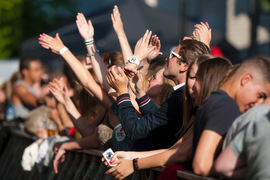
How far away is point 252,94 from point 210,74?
36cm

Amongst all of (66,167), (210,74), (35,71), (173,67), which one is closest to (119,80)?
(173,67)

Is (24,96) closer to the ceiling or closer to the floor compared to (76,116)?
closer to the ceiling

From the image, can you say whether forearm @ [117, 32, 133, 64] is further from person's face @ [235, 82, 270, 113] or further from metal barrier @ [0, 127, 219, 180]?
person's face @ [235, 82, 270, 113]

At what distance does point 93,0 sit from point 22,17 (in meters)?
30.2

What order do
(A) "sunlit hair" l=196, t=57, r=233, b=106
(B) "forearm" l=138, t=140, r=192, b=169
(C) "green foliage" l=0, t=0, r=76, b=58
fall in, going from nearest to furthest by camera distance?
(A) "sunlit hair" l=196, t=57, r=233, b=106 → (B) "forearm" l=138, t=140, r=192, b=169 → (C) "green foliage" l=0, t=0, r=76, b=58

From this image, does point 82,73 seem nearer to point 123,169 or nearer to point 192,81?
point 123,169

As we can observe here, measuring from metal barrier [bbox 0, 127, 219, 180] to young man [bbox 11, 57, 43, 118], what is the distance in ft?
2.74

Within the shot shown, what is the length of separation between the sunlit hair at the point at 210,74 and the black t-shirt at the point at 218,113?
0.22 meters

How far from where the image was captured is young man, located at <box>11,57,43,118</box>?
414 inches

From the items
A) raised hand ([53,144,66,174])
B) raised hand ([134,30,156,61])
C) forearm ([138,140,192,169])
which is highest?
raised hand ([134,30,156,61])

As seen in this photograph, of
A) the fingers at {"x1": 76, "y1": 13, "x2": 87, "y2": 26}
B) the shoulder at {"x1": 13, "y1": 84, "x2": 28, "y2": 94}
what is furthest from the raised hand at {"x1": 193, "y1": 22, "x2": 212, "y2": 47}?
the shoulder at {"x1": 13, "y1": 84, "x2": 28, "y2": 94}

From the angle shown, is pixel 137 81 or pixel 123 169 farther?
pixel 137 81

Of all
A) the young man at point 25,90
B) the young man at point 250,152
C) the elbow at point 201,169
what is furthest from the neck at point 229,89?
the young man at point 25,90

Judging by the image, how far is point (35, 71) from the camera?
11.3 meters
